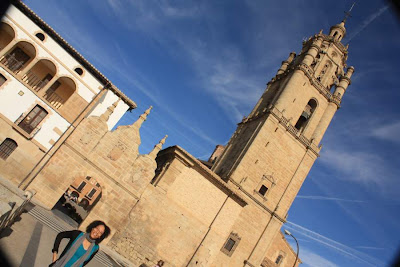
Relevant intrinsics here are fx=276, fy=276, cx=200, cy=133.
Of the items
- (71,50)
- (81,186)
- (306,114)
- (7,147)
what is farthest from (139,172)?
(306,114)

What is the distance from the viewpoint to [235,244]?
63.7 ft

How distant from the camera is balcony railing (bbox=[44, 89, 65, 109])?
62.7 feet

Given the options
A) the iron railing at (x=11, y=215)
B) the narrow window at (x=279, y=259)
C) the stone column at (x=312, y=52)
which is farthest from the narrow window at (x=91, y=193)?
the stone column at (x=312, y=52)

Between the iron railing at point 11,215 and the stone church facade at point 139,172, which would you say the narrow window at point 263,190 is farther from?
the iron railing at point 11,215

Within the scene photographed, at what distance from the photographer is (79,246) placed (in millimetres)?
3975

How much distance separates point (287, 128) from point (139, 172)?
1294cm

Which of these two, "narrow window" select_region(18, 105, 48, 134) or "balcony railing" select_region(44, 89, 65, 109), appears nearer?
"narrow window" select_region(18, 105, 48, 134)

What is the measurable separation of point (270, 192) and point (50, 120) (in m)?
16.6

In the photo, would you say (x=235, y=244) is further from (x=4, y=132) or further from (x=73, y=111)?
(x=4, y=132)

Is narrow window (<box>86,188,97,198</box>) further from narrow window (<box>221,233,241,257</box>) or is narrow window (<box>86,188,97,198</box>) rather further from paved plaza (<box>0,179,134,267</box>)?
narrow window (<box>221,233,241,257</box>)

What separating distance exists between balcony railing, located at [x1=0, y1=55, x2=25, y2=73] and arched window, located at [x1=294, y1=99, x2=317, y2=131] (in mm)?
22820

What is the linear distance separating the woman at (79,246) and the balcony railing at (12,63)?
18179mm

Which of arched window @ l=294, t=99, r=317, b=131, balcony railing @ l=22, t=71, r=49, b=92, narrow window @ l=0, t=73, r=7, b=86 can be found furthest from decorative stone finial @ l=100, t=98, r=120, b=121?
arched window @ l=294, t=99, r=317, b=131

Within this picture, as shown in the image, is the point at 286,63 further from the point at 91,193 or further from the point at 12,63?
the point at 91,193
